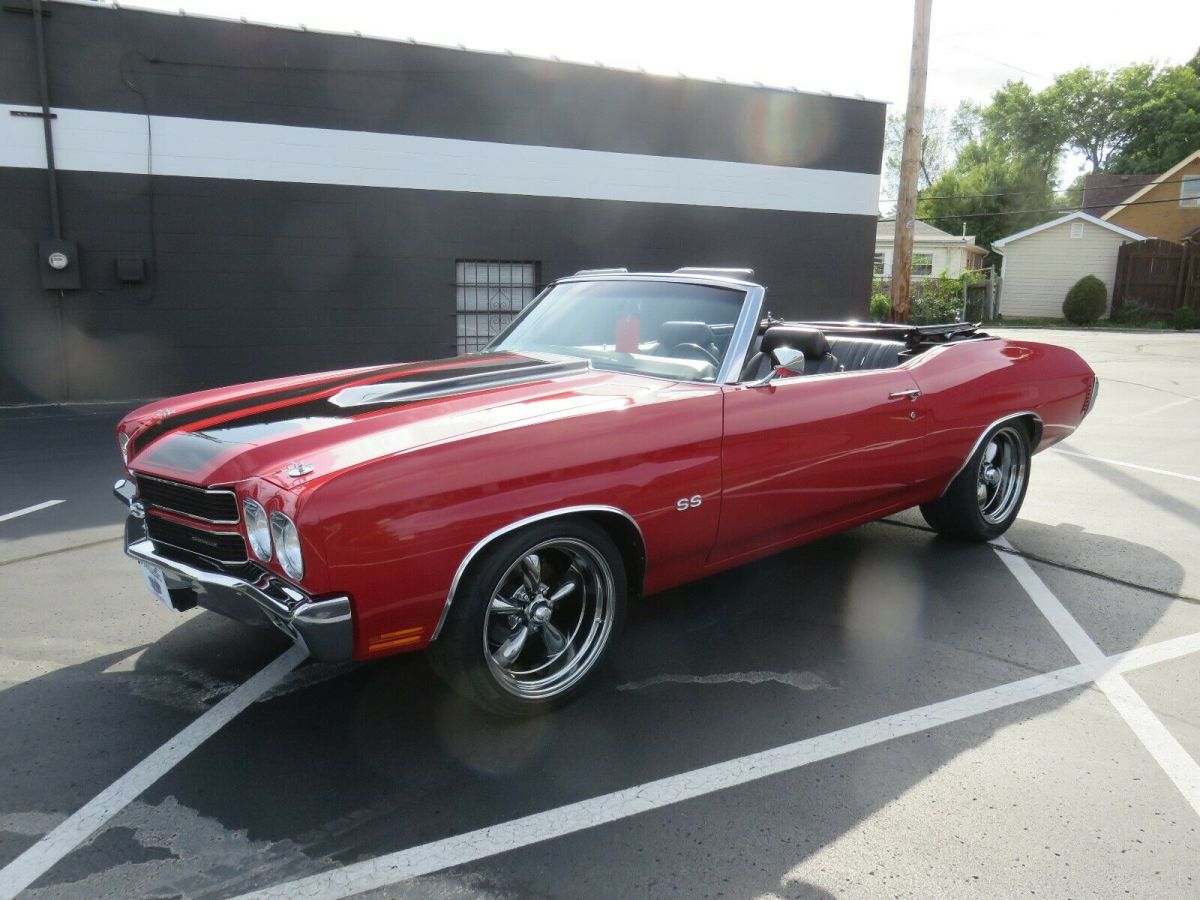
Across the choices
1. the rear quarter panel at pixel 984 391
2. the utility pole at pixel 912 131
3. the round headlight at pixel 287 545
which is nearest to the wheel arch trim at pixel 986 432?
the rear quarter panel at pixel 984 391

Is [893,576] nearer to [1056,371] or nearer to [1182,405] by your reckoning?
[1056,371]

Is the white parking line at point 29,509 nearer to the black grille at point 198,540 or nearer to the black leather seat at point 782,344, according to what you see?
the black grille at point 198,540

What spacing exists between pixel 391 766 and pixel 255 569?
77 centimetres

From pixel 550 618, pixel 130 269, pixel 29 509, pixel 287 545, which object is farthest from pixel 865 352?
pixel 130 269

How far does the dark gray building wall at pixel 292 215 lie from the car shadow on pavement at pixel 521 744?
9.08 m

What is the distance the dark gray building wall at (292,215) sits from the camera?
37.8ft

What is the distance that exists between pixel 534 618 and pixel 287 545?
36.2 inches

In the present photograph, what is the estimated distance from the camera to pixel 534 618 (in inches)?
130

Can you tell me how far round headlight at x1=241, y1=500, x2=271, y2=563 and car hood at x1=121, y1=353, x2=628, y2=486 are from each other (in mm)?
98

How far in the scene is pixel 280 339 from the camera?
12.8 metres

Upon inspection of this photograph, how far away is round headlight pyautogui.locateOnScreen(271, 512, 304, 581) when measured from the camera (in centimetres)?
275

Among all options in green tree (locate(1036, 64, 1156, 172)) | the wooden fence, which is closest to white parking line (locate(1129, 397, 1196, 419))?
the wooden fence

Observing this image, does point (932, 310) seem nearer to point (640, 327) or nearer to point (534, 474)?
point (640, 327)

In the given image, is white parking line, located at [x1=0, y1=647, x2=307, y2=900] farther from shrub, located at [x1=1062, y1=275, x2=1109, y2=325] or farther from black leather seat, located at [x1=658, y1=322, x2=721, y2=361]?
shrub, located at [x1=1062, y1=275, x2=1109, y2=325]
